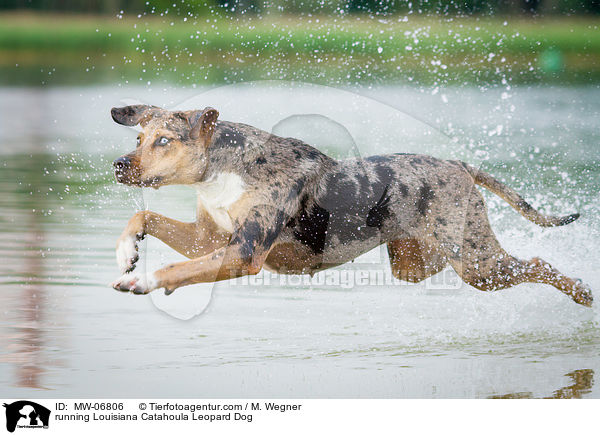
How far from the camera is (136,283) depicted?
15.4 ft

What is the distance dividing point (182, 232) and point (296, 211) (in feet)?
2.08

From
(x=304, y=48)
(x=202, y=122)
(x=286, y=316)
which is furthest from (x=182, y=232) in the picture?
(x=304, y=48)

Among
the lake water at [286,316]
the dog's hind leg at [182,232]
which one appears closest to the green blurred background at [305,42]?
the lake water at [286,316]

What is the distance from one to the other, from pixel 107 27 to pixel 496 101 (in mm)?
7785

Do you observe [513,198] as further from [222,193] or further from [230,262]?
[230,262]

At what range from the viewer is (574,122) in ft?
49.0

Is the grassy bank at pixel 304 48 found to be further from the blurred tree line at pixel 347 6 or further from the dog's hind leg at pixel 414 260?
the dog's hind leg at pixel 414 260

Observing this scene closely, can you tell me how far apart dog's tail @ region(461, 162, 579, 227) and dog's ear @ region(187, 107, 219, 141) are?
1.69m

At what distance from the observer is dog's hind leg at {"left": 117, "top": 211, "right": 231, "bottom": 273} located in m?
5.25

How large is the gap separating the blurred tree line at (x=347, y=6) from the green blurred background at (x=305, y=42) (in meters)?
0.03

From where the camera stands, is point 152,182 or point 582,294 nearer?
point 152,182

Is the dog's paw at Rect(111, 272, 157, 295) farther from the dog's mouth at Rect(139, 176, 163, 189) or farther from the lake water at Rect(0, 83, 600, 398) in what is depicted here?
the lake water at Rect(0, 83, 600, 398)

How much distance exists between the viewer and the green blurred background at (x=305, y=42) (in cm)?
1655
